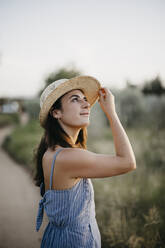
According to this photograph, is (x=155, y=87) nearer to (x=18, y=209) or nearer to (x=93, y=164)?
(x=18, y=209)

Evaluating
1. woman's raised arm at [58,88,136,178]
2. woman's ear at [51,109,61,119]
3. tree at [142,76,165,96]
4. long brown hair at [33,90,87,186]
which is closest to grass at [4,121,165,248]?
long brown hair at [33,90,87,186]

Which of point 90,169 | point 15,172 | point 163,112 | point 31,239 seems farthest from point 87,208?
point 163,112

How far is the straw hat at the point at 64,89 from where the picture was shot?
1.76m

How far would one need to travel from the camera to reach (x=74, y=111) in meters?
1.74

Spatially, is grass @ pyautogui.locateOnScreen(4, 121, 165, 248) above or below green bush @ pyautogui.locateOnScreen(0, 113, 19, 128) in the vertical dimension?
below

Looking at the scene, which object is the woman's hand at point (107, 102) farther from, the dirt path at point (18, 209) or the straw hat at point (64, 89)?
the dirt path at point (18, 209)

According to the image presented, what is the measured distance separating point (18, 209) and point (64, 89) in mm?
3449

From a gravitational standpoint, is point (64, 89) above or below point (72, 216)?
above

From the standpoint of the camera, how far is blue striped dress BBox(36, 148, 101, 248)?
157cm

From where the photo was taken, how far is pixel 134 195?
12.4 ft

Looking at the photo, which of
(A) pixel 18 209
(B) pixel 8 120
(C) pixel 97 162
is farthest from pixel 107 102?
(B) pixel 8 120

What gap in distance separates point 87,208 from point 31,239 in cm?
211

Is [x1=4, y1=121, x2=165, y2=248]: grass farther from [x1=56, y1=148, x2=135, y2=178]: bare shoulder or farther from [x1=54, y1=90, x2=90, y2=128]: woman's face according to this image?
[x1=56, y1=148, x2=135, y2=178]: bare shoulder

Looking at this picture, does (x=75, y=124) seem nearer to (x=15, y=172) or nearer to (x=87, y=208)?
(x=87, y=208)
